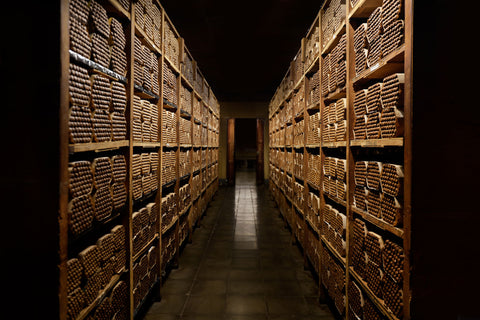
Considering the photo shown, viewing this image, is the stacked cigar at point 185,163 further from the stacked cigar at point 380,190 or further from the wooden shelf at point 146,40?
the stacked cigar at point 380,190

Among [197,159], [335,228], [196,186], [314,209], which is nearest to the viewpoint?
[335,228]

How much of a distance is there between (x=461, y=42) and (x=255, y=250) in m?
4.67

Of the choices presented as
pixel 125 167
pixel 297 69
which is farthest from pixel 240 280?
pixel 297 69

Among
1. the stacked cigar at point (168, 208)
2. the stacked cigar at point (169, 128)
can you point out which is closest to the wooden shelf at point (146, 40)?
the stacked cigar at point (169, 128)

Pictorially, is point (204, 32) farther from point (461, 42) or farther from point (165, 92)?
point (461, 42)

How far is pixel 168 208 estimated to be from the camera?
13.9 feet

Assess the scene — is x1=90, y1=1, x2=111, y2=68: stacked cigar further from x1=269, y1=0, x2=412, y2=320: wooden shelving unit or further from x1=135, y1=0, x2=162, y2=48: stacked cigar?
x1=269, y1=0, x2=412, y2=320: wooden shelving unit

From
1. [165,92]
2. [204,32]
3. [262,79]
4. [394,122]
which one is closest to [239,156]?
[262,79]

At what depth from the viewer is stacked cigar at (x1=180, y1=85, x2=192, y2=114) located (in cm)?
507

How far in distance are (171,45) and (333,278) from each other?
3520 millimetres

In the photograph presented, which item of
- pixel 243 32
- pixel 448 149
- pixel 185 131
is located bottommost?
pixel 448 149

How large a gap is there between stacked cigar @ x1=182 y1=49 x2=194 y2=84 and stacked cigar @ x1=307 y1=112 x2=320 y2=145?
218 cm

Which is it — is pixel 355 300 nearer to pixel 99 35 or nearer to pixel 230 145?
pixel 99 35
